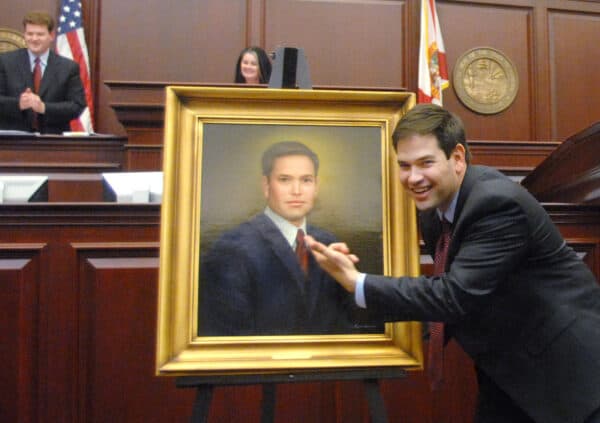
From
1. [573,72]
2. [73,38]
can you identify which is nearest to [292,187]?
[73,38]

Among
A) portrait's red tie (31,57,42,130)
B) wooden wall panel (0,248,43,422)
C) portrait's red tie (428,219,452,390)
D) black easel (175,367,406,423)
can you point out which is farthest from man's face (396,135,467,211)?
portrait's red tie (31,57,42,130)

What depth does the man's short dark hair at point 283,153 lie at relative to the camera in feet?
4.74

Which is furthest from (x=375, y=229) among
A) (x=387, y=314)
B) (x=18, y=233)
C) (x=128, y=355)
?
(x=18, y=233)

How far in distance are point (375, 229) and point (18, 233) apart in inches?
45.3

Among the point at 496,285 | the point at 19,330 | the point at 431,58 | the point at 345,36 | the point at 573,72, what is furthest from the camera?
the point at 573,72

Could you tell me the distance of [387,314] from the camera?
1.34m

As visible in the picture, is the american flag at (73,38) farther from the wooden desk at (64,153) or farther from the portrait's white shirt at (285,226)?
the portrait's white shirt at (285,226)

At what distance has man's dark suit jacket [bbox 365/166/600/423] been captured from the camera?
1.30 meters

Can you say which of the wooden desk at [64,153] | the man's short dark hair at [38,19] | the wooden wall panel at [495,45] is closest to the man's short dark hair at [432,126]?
the wooden desk at [64,153]

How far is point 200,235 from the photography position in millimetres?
1372

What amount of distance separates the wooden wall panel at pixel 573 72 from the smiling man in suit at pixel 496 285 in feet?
15.3

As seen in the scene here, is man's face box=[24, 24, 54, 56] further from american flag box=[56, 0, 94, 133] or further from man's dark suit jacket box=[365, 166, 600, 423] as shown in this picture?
man's dark suit jacket box=[365, 166, 600, 423]

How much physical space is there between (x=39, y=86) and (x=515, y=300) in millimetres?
3614

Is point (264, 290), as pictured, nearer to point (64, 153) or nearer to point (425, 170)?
point (425, 170)
